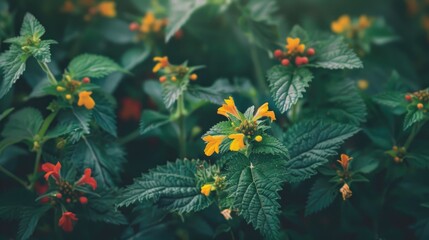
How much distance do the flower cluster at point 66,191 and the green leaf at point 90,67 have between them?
0.88ft

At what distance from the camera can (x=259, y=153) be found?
1141mm

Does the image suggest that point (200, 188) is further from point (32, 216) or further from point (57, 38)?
point (57, 38)

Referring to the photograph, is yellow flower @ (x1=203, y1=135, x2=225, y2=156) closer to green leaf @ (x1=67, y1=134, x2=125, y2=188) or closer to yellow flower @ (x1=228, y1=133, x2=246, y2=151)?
yellow flower @ (x1=228, y1=133, x2=246, y2=151)

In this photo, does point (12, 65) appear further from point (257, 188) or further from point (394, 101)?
point (394, 101)

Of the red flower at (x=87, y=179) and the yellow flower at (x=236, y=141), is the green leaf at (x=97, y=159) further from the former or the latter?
the yellow flower at (x=236, y=141)

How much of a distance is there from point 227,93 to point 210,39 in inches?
19.8

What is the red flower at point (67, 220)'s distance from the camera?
3.75ft

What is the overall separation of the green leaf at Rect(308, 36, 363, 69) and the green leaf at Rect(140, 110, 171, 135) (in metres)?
0.46

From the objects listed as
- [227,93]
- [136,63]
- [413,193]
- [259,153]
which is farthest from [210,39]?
[413,193]

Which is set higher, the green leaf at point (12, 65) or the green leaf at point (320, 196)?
the green leaf at point (12, 65)

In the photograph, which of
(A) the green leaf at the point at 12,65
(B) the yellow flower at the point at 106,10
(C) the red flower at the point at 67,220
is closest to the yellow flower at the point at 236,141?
(C) the red flower at the point at 67,220

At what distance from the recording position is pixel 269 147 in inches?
42.9

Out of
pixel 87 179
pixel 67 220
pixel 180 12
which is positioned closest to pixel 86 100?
pixel 87 179

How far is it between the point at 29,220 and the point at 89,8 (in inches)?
34.5
